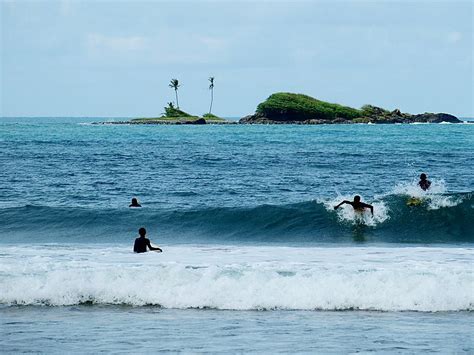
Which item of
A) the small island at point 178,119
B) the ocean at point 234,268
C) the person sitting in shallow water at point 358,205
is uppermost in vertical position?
the small island at point 178,119

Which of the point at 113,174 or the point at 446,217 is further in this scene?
the point at 113,174

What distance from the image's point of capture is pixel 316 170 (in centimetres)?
4534

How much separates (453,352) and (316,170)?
34299 millimetres

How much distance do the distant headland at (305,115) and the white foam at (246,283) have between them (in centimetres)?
14560

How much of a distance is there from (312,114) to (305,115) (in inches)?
65.8

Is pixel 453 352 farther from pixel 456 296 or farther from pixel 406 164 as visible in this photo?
pixel 406 164

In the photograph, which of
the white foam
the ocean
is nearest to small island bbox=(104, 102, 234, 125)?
the ocean

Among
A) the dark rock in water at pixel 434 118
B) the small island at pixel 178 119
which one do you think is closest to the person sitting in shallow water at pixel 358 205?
the small island at pixel 178 119

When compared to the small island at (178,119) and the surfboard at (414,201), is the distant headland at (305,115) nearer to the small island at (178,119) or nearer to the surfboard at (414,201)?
the small island at (178,119)

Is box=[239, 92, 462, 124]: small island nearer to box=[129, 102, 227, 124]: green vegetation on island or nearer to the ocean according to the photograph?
box=[129, 102, 227, 124]: green vegetation on island

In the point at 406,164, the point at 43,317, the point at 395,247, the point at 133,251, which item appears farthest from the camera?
the point at 406,164

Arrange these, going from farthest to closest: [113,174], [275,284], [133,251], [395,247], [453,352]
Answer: [113,174] → [395,247] → [133,251] → [275,284] → [453,352]

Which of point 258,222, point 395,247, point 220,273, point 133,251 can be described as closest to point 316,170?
point 258,222

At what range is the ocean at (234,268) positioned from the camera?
1244cm
